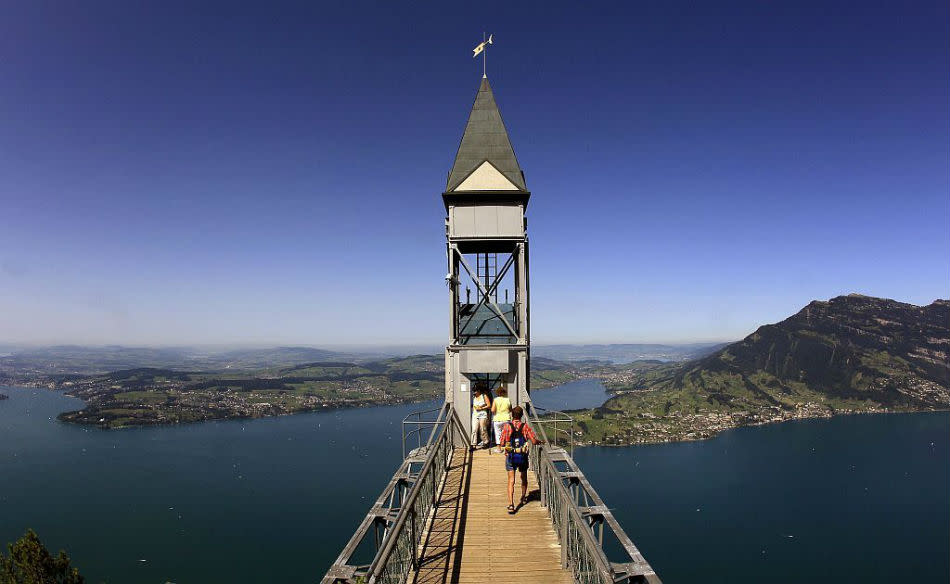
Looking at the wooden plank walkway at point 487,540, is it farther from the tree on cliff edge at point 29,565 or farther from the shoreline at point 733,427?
the shoreline at point 733,427

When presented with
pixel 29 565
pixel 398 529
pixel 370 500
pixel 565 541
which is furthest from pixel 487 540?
pixel 370 500

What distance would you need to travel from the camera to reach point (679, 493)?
3944 inches

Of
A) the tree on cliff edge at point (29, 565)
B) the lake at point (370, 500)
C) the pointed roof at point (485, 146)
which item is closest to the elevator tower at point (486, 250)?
the pointed roof at point (485, 146)

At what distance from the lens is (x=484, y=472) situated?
10.6m

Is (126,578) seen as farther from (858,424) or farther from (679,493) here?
(858,424)

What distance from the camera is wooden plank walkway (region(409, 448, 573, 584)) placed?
6605mm

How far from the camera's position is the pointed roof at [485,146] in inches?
584

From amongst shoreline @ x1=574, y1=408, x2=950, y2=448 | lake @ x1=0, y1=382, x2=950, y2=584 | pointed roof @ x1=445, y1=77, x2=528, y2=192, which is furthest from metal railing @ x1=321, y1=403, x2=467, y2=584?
shoreline @ x1=574, y1=408, x2=950, y2=448

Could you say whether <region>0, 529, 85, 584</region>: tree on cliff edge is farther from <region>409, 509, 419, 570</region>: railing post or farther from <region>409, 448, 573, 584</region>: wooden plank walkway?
<region>409, 509, 419, 570</region>: railing post

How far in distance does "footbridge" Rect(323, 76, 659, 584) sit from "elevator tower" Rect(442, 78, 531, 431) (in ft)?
0.11

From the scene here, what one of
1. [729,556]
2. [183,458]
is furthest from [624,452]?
[183,458]

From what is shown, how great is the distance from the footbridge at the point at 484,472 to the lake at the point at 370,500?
A: 66695 mm

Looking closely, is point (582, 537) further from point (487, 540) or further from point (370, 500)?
point (370, 500)

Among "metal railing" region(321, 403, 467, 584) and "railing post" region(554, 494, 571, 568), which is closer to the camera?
"metal railing" region(321, 403, 467, 584)
